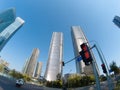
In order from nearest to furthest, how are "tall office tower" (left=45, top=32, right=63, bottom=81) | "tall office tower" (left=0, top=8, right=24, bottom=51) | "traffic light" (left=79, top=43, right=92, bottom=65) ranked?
"traffic light" (left=79, top=43, right=92, bottom=65) < "tall office tower" (left=0, top=8, right=24, bottom=51) < "tall office tower" (left=45, top=32, right=63, bottom=81)

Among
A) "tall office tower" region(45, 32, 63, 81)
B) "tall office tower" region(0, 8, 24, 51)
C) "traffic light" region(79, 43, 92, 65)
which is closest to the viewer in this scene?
"traffic light" region(79, 43, 92, 65)

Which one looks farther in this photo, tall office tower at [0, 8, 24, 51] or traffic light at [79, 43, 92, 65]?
tall office tower at [0, 8, 24, 51]

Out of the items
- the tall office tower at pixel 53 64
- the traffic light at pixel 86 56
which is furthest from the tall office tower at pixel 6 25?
the traffic light at pixel 86 56

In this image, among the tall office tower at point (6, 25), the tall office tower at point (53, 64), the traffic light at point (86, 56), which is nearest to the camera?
the traffic light at point (86, 56)

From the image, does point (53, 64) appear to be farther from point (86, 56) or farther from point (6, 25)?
point (86, 56)

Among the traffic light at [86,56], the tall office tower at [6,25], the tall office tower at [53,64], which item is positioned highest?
the tall office tower at [6,25]

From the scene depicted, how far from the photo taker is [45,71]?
599ft

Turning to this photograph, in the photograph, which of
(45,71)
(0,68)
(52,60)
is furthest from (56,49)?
(0,68)

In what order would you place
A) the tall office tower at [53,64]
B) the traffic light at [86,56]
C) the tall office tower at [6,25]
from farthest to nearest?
the tall office tower at [53,64] → the tall office tower at [6,25] → the traffic light at [86,56]

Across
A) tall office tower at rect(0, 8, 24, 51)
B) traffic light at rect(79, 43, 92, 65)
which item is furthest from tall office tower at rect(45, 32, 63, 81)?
traffic light at rect(79, 43, 92, 65)

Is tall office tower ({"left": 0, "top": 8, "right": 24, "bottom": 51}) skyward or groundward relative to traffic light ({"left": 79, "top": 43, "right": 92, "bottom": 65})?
skyward

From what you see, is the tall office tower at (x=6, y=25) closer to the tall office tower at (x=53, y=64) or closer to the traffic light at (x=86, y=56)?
the tall office tower at (x=53, y=64)

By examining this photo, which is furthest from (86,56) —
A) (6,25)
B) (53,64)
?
(53,64)

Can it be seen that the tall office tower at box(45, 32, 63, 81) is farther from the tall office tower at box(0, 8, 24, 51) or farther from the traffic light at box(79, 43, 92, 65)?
the traffic light at box(79, 43, 92, 65)
